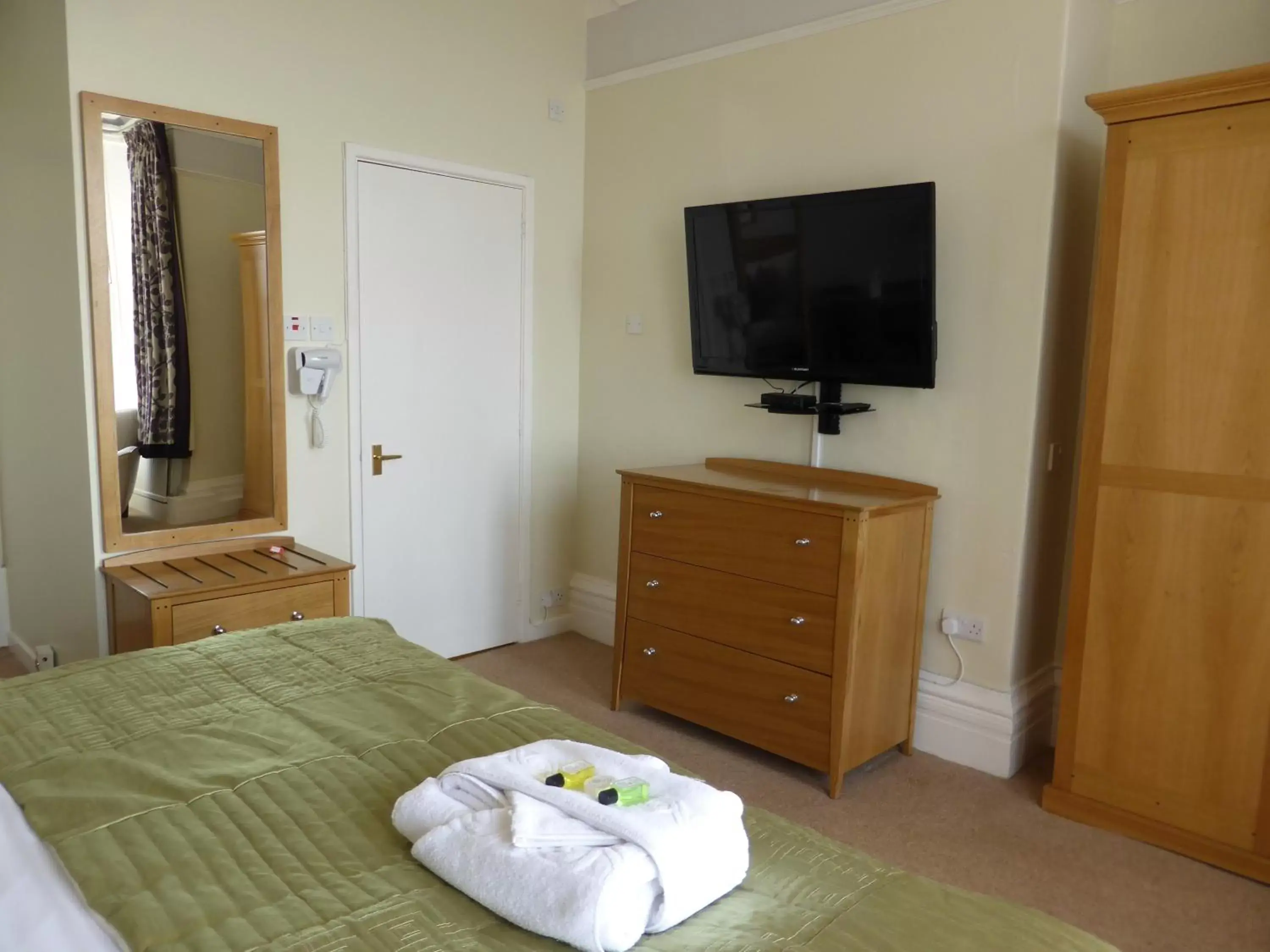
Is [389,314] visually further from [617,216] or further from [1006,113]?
[1006,113]

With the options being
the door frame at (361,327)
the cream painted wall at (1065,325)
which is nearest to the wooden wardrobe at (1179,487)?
the cream painted wall at (1065,325)

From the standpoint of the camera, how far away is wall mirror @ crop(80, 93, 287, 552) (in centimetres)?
303

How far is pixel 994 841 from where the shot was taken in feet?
9.09

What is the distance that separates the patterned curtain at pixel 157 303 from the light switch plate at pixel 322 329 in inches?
17.8

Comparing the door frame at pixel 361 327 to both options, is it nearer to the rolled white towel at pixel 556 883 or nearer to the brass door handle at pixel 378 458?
the brass door handle at pixel 378 458

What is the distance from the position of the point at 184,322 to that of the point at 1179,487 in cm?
322

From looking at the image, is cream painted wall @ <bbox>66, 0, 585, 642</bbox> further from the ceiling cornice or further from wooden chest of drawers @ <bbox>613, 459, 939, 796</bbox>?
wooden chest of drawers @ <bbox>613, 459, 939, 796</bbox>

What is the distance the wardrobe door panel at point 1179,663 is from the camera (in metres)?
2.55

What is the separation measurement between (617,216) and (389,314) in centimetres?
119

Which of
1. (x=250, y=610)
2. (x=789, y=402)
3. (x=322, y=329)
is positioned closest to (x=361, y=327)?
(x=322, y=329)

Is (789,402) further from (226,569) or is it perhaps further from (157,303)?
(157,303)

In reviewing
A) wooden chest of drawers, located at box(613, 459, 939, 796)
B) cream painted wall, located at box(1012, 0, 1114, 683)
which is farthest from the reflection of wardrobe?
cream painted wall, located at box(1012, 0, 1114, 683)

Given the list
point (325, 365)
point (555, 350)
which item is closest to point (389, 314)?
point (325, 365)

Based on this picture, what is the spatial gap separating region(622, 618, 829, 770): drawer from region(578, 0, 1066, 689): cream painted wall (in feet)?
1.99
